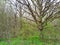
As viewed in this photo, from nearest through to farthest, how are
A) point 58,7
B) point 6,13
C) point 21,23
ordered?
point 6,13 → point 58,7 → point 21,23

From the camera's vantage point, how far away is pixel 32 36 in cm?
1338

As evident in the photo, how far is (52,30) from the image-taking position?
13.1m

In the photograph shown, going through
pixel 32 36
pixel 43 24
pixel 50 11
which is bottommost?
pixel 32 36

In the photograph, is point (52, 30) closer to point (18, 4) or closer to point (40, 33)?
point (40, 33)

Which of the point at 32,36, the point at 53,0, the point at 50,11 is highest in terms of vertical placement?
the point at 53,0

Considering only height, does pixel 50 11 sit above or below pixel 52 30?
above

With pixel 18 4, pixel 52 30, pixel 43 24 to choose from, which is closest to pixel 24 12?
pixel 18 4

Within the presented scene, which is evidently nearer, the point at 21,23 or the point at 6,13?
the point at 6,13

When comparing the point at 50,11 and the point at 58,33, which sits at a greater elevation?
the point at 50,11

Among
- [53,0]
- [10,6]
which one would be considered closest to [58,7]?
[53,0]

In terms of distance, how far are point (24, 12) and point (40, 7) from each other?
4.64 ft

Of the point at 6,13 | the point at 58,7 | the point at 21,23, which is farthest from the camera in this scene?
the point at 21,23

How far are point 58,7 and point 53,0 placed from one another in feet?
2.20

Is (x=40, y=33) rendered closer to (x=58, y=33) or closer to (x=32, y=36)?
(x=32, y=36)
